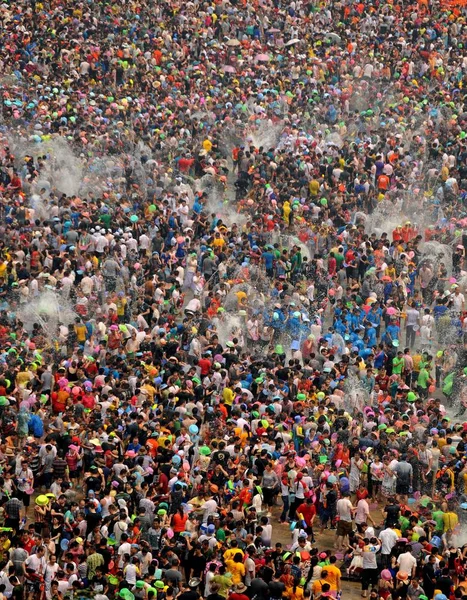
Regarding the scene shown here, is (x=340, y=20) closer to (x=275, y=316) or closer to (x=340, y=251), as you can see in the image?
(x=340, y=251)

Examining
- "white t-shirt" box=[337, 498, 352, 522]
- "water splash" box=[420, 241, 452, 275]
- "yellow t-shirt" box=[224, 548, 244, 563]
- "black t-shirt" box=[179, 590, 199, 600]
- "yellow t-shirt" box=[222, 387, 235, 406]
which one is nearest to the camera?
"black t-shirt" box=[179, 590, 199, 600]

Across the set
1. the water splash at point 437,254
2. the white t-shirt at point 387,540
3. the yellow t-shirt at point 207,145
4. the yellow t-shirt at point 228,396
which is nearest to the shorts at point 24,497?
the yellow t-shirt at point 228,396

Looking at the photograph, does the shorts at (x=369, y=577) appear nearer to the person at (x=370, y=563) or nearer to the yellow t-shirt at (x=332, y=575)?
the person at (x=370, y=563)

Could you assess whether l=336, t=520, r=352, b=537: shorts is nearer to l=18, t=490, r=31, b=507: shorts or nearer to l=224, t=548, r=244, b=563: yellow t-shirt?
l=224, t=548, r=244, b=563: yellow t-shirt

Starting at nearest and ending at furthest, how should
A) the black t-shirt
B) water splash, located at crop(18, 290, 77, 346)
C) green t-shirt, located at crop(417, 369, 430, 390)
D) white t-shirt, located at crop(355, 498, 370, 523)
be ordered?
the black t-shirt < white t-shirt, located at crop(355, 498, 370, 523) < green t-shirt, located at crop(417, 369, 430, 390) < water splash, located at crop(18, 290, 77, 346)

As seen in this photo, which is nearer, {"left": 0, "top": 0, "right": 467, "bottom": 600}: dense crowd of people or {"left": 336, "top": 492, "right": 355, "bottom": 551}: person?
{"left": 0, "top": 0, "right": 467, "bottom": 600}: dense crowd of people

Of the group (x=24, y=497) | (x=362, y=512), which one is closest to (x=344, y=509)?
(x=362, y=512)

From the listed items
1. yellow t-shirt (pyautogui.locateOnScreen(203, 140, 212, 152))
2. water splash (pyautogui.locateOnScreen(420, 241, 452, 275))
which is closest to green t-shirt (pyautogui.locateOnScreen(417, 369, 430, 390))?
water splash (pyautogui.locateOnScreen(420, 241, 452, 275))
